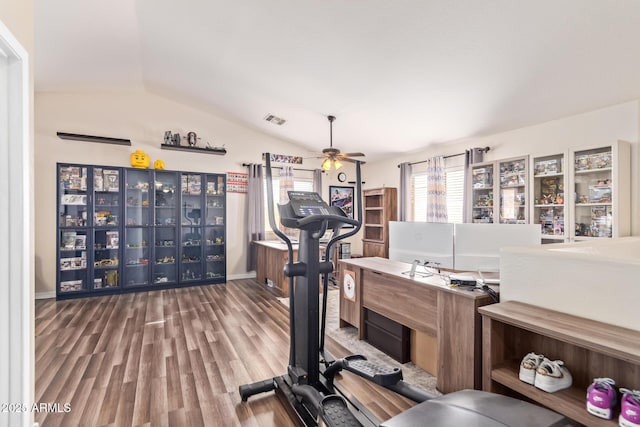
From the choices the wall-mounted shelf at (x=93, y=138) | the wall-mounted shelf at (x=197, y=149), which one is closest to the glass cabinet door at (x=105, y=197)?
the wall-mounted shelf at (x=93, y=138)

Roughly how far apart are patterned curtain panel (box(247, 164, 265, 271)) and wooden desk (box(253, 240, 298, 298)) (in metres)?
0.20

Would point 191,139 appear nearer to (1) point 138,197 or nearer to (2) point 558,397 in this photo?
(1) point 138,197

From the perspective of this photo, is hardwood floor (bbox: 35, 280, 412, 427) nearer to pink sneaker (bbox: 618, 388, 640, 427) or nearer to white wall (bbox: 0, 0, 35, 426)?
white wall (bbox: 0, 0, 35, 426)

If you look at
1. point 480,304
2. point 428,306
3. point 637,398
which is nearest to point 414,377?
point 428,306

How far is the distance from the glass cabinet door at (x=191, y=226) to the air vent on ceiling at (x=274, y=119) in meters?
1.60

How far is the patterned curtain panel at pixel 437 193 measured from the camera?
185 inches

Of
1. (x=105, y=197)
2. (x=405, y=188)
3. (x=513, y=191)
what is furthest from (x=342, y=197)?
(x=105, y=197)

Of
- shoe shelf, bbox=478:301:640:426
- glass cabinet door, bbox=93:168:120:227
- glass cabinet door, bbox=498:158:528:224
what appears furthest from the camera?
glass cabinet door, bbox=93:168:120:227

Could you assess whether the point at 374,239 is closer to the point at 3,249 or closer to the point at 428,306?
the point at 428,306

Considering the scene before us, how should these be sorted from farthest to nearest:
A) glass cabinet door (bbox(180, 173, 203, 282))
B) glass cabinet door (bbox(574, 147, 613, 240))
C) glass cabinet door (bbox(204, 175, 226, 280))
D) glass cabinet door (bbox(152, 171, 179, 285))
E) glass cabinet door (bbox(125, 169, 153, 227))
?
glass cabinet door (bbox(204, 175, 226, 280))
glass cabinet door (bbox(180, 173, 203, 282))
glass cabinet door (bbox(152, 171, 179, 285))
glass cabinet door (bbox(125, 169, 153, 227))
glass cabinet door (bbox(574, 147, 613, 240))

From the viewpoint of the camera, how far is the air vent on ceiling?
198 inches

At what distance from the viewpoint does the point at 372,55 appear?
290 centimetres

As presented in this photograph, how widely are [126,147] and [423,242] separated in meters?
4.99

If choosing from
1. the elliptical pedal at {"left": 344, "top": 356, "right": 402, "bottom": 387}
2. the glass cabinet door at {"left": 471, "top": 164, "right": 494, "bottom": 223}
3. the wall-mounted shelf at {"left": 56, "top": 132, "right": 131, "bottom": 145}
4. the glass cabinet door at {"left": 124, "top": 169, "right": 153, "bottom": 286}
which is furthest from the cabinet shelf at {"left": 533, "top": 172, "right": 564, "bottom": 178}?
the wall-mounted shelf at {"left": 56, "top": 132, "right": 131, "bottom": 145}
